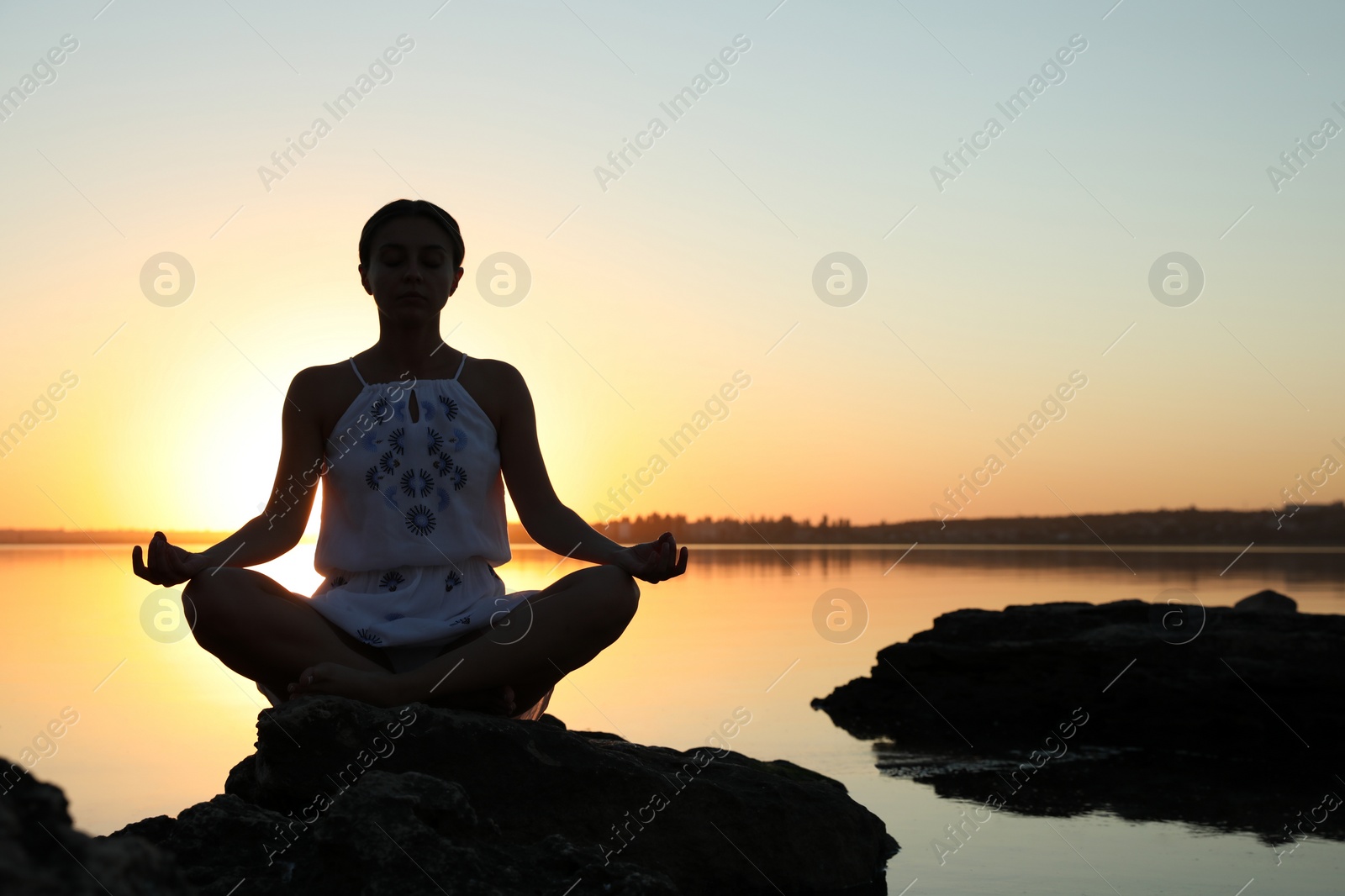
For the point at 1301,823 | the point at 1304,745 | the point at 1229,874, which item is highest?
the point at 1304,745

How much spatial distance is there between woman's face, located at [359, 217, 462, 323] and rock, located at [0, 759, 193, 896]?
9.54 feet

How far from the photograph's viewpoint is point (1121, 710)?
7.32 metres

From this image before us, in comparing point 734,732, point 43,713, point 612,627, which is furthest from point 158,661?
point 612,627

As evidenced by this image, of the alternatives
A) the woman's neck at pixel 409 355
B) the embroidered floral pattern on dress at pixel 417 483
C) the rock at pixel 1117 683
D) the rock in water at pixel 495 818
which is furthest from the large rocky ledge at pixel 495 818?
the rock at pixel 1117 683

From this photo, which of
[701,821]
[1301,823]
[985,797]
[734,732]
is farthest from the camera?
[734,732]

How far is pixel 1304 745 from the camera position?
6746mm

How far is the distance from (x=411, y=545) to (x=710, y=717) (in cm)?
346

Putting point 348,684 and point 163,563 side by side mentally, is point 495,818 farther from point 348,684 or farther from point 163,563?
point 163,563

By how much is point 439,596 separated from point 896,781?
107 inches

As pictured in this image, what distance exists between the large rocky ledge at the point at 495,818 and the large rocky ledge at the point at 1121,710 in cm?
149

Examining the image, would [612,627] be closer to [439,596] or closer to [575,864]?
[439,596]

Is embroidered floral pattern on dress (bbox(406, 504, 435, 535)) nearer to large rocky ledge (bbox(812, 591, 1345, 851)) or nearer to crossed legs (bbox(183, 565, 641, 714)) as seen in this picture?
crossed legs (bbox(183, 565, 641, 714))

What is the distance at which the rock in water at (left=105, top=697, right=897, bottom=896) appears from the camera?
2715mm

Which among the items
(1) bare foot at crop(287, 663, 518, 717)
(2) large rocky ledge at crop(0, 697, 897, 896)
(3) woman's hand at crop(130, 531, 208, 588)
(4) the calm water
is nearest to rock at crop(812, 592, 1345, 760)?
(4) the calm water
